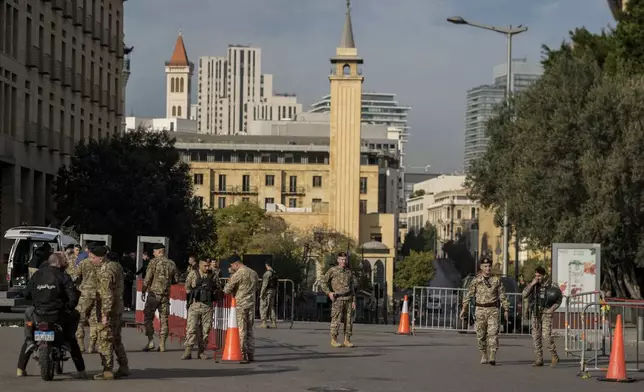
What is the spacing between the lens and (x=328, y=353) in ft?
80.1

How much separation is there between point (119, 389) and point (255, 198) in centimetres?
13202

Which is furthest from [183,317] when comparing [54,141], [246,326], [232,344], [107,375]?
[54,141]

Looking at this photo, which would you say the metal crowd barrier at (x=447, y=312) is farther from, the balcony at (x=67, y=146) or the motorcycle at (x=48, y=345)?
the balcony at (x=67, y=146)

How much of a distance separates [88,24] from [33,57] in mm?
10924

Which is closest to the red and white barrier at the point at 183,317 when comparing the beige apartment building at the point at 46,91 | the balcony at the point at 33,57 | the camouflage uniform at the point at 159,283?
the camouflage uniform at the point at 159,283

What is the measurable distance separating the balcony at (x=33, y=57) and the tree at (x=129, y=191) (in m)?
4.87

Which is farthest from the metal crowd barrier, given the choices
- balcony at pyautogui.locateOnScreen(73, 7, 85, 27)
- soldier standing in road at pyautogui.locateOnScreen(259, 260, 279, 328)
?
balcony at pyautogui.locateOnScreen(73, 7, 85, 27)

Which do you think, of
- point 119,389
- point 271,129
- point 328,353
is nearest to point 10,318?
point 328,353

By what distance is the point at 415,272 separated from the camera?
132000 mm

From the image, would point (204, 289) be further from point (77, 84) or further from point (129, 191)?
point (77, 84)

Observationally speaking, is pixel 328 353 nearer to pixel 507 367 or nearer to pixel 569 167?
pixel 507 367

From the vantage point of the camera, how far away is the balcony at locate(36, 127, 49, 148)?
188 feet

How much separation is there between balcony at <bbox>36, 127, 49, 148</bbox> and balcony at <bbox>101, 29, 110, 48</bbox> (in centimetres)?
1270

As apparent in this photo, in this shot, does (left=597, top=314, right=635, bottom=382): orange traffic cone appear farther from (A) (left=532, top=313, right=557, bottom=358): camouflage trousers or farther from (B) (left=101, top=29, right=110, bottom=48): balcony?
(B) (left=101, top=29, right=110, bottom=48): balcony
